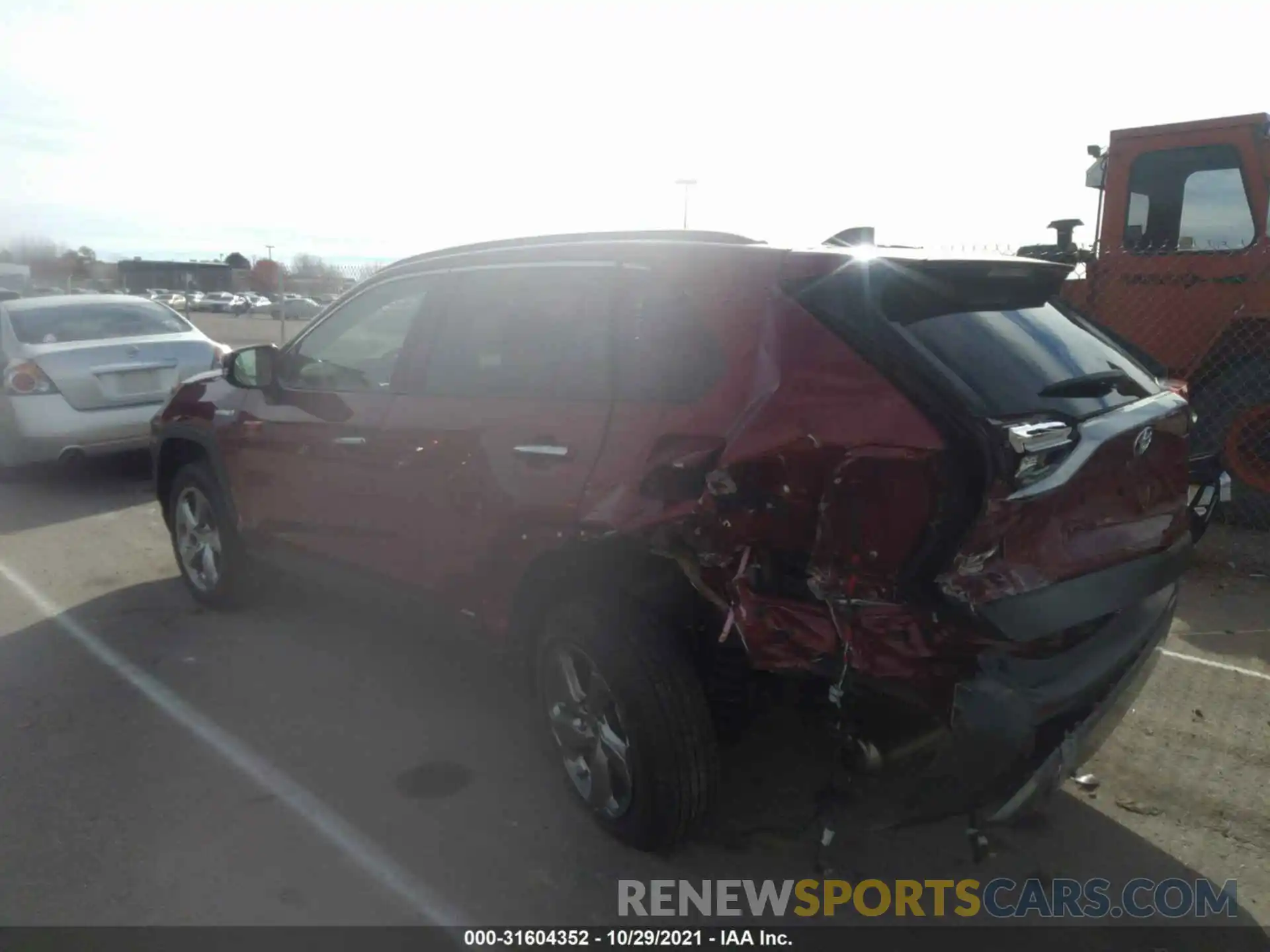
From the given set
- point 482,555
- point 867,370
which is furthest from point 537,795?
point 867,370

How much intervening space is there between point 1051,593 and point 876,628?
0.48 m

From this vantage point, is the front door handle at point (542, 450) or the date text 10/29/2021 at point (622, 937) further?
the front door handle at point (542, 450)

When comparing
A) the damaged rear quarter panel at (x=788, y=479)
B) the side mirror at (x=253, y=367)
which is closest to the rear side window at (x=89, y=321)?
the side mirror at (x=253, y=367)

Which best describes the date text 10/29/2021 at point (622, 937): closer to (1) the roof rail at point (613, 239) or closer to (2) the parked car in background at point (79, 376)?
(1) the roof rail at point (613, 239)

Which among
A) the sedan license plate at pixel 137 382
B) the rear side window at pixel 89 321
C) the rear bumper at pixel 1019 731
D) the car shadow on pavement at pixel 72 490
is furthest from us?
the rear side window at pixel 89 321

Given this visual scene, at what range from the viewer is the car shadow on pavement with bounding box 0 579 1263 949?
3119 mm

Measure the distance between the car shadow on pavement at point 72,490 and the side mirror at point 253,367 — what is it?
3.32 metres

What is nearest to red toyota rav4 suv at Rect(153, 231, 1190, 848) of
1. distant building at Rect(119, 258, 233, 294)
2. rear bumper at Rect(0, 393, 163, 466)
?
rear bumper at Rect(0, 393, 163, 466)

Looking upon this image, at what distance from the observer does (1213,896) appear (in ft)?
9.88

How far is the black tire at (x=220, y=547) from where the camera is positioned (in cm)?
513

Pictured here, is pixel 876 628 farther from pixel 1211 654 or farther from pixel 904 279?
pixel 1211 654

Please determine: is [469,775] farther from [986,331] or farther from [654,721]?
[986,331]

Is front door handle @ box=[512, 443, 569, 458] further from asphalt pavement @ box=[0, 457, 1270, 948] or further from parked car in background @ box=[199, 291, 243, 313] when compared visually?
parked car in background @ box=[199, 291, 243, 313]

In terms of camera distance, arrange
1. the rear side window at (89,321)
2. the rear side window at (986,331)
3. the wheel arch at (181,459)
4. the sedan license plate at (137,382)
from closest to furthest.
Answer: the rear side window at (986,331), the wheel arch at (181,459), the sedan license plate at (137,382), the rear side window at (89,321)
